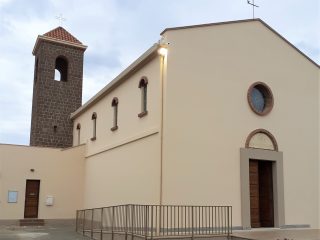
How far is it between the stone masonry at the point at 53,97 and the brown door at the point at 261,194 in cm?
1342

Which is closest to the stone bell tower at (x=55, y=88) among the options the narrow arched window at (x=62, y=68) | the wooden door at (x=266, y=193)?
the narrow arched window at (x=62, y=68)

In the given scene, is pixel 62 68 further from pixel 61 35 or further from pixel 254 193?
pixel 254 193

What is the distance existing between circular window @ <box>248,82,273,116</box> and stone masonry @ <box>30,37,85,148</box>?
13.3 metres

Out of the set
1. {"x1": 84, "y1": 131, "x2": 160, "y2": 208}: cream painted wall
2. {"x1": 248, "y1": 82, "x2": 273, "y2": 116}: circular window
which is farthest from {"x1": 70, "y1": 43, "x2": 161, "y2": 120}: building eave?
{"x1": 248, "y1": 82, "x2": 273, "y2": 116}: circular window

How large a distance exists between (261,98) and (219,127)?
2514 mm

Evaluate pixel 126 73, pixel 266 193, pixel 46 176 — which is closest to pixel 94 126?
pixel 46 176

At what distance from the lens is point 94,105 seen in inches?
844

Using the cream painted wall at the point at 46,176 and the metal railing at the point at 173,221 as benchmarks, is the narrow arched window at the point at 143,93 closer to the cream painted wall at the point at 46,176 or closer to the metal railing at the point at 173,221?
the metal railing at the point at 173,221

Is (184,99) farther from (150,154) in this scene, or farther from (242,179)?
(242,179)

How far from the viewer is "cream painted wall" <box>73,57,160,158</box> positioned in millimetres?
14086

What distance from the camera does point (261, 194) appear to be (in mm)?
15211

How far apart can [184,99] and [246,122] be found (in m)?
2.55

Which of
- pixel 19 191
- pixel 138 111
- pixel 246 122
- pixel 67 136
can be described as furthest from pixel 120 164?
pixel 67 136

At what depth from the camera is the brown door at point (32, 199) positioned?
68.4ft
